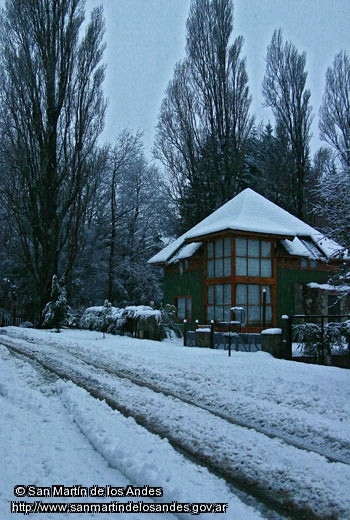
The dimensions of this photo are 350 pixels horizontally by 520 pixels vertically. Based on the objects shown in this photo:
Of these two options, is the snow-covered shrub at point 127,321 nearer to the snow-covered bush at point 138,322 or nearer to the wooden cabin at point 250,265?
the snow-covered bush at point 138,322

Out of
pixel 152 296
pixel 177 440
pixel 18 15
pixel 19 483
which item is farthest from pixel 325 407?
pixel 152 296

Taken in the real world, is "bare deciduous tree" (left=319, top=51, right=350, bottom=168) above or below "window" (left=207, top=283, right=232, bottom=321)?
above

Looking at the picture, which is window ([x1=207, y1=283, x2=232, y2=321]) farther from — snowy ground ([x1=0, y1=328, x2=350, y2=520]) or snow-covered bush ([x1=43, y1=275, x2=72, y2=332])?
snowy ground ([x1=0, y1=328, x2=350, y2=520])

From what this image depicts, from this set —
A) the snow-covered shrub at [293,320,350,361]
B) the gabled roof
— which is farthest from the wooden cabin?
the snow-covered shrub at [293,320,350,361]

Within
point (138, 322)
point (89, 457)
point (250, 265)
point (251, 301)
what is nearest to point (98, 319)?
point (138, 322)

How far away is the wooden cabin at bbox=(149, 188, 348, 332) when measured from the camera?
2064 cm

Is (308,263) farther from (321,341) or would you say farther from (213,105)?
(213,105)

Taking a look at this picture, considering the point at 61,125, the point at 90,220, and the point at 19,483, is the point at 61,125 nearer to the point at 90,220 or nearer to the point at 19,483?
the point at 90,220

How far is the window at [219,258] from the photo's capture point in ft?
68.8

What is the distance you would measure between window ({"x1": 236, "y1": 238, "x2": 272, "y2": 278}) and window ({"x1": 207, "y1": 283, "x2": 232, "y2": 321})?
3.36 ft

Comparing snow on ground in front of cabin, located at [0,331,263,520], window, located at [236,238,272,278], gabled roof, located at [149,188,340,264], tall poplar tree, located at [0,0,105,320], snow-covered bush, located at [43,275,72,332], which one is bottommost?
snow on ground in front of cabin, located at [0,331,263,520]

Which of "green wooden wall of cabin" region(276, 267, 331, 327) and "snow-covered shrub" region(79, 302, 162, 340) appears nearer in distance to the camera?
"snow-covered shrub" region(79, 302, 162, 340)

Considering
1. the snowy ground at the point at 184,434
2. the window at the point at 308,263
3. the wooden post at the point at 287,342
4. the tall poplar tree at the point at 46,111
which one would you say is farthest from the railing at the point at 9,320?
the snowy ground at the point at 184,434

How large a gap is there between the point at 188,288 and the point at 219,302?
3.55m
